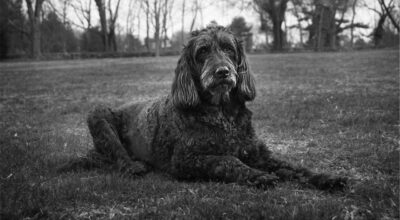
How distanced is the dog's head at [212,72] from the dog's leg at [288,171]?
0.69 meters

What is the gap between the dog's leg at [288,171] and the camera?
13.6ft

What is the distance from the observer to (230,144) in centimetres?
462

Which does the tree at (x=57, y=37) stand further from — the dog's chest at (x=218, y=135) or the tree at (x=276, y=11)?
the dog's chest at (x=218, y=135)

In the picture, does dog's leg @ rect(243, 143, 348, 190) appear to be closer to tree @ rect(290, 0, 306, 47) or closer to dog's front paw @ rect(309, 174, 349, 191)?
dog's front paw @ rect(309, 174, 349, 191)

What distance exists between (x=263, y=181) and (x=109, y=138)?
87.6 inches

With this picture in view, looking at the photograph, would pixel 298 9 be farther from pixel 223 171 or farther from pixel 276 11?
pixel 223 171

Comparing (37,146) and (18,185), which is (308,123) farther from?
(18,185)

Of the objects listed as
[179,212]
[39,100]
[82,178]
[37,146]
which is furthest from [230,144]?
[39,100]

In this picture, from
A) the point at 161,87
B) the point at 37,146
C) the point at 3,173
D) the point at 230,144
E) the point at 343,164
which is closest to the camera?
the point at 230,144

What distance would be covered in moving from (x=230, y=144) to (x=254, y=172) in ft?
1.55

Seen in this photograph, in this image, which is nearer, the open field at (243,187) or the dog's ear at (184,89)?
the open field at (243,187)

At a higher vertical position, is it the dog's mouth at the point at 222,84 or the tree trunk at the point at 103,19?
the tree trunk at the point at 103,19

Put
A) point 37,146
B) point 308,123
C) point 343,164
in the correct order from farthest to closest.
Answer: point 308,123 → point 37,146 → point 343,164

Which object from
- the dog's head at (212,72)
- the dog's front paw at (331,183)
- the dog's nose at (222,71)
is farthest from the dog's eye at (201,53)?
the dog's front paw at (331,183)
